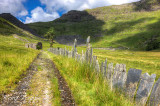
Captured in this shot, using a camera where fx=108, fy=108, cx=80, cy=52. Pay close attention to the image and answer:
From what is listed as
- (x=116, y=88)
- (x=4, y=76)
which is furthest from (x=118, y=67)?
(x=4, y=76)

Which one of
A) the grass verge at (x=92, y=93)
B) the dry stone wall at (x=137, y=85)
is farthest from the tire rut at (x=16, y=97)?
the dry stone wall at (x=137, y=85)

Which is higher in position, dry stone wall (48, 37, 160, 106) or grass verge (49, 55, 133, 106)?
dry stone wall (48, 37, 160, 106)

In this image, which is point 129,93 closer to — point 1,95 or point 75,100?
point 75,100

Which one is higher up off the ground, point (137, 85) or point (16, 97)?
point (137, 85)

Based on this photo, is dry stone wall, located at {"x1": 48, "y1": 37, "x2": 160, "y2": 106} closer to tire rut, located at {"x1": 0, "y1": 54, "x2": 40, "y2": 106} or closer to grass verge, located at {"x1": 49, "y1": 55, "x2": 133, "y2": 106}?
grass verge, located at {"x1": 49, "y1": 55, "x2": 133, "y2": 106}

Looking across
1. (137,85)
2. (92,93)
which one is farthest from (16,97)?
(137,85)

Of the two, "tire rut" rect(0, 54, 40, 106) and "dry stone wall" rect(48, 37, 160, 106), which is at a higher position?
"dry stone wall" rect(48, 37, 160, 106)

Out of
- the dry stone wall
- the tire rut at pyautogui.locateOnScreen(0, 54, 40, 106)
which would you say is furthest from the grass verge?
the tire rut at pyautogui.locateOnScreen(0, 54, 40, 106)

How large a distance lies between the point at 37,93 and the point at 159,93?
15.3 ft

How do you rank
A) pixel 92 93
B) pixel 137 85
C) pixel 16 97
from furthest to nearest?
pixel 92 93 < pixel 16 97 < pixel 137 85

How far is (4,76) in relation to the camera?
622cm

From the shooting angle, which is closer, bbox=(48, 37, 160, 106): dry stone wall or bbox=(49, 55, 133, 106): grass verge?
bbox=(48, 37, 160, 106): dry stone wall

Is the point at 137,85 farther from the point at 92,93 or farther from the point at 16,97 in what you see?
the point at 16,97

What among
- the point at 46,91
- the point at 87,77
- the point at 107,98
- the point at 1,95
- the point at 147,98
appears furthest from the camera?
the point at 87,77
